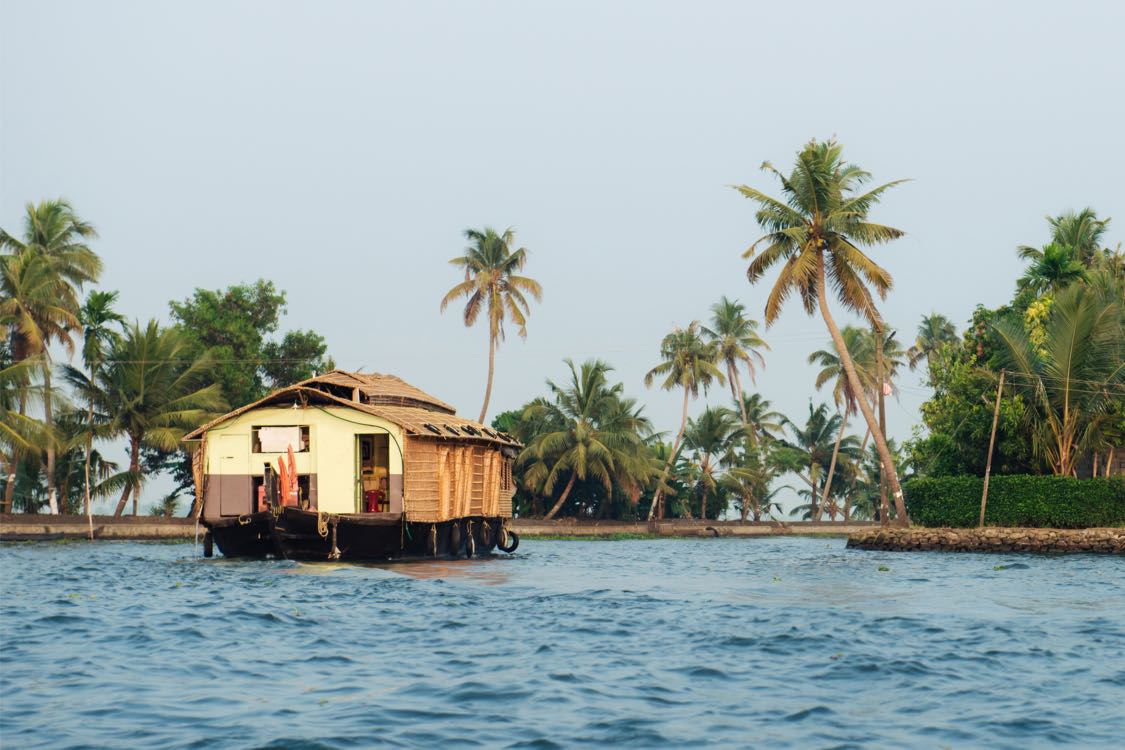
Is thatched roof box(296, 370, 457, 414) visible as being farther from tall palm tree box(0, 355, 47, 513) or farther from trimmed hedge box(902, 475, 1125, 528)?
trimmed hedge box(902, 475, 1125, 528)

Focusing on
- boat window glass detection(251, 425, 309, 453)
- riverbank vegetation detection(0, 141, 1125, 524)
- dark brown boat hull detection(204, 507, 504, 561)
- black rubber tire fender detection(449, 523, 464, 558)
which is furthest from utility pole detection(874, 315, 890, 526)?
boat window glass detection(251, 425, 309, 453)

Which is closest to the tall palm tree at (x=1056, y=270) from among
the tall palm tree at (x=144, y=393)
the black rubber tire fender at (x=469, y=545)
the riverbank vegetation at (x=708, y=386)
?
the riverbank vegetation at (x=708, y=386)

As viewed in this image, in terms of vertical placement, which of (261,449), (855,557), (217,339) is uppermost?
(217,339)

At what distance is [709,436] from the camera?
207 ft

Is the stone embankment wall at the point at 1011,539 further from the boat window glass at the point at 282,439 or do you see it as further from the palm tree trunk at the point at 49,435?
the palm tree trunk at the point at 49,435

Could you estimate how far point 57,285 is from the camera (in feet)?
150

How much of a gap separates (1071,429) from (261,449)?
2343 centimetres

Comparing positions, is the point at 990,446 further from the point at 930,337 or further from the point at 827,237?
the point at 930,337

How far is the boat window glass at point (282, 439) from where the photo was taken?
2948cm

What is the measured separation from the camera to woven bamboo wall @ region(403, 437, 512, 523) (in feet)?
93.7

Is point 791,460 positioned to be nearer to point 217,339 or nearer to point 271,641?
point 217,339

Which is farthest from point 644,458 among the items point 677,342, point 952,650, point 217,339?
point 952,650

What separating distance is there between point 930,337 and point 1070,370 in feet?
142

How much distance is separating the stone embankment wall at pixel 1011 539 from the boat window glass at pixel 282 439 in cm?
1822
